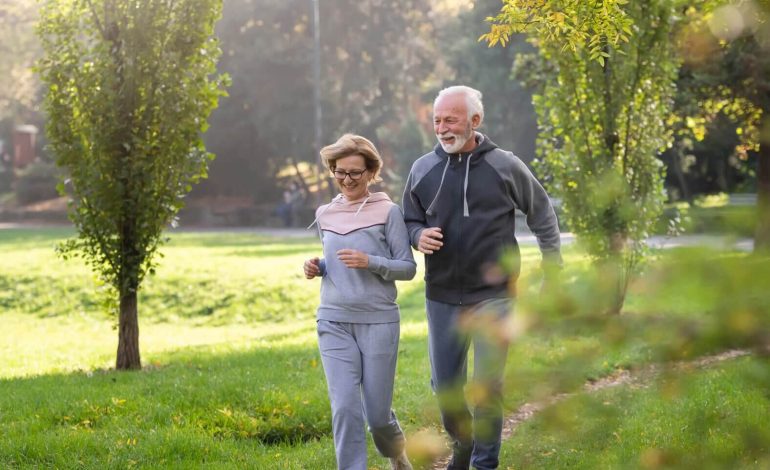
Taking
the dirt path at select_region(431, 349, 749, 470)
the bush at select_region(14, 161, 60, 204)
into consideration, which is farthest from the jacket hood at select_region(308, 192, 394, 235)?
the bush at select_region(14, 161, 60, 204)

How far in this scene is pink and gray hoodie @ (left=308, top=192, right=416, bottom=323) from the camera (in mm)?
5102

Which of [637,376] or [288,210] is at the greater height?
[637,376]

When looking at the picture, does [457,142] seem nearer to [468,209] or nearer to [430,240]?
[468,209]

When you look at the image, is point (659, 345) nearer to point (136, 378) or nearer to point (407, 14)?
point (136, 378)

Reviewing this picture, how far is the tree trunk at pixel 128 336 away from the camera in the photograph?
1001cm

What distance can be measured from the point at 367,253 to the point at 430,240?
332 mm

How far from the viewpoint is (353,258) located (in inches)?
191

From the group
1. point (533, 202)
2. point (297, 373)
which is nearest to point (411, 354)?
point (297, 373)

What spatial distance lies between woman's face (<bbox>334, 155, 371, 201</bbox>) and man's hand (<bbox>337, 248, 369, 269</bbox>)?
49 cm

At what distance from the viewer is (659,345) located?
53.9 inches

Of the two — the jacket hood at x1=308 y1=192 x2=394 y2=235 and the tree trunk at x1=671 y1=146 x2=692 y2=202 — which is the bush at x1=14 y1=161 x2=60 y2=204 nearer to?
the tree trunk at x1=671 y1=146 x2=692 y2=202

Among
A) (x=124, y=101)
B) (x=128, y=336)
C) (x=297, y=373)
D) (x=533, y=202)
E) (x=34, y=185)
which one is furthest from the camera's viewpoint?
(x=34, y=185)

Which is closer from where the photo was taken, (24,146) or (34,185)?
(34,185)

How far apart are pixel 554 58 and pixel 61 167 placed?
6042mm
